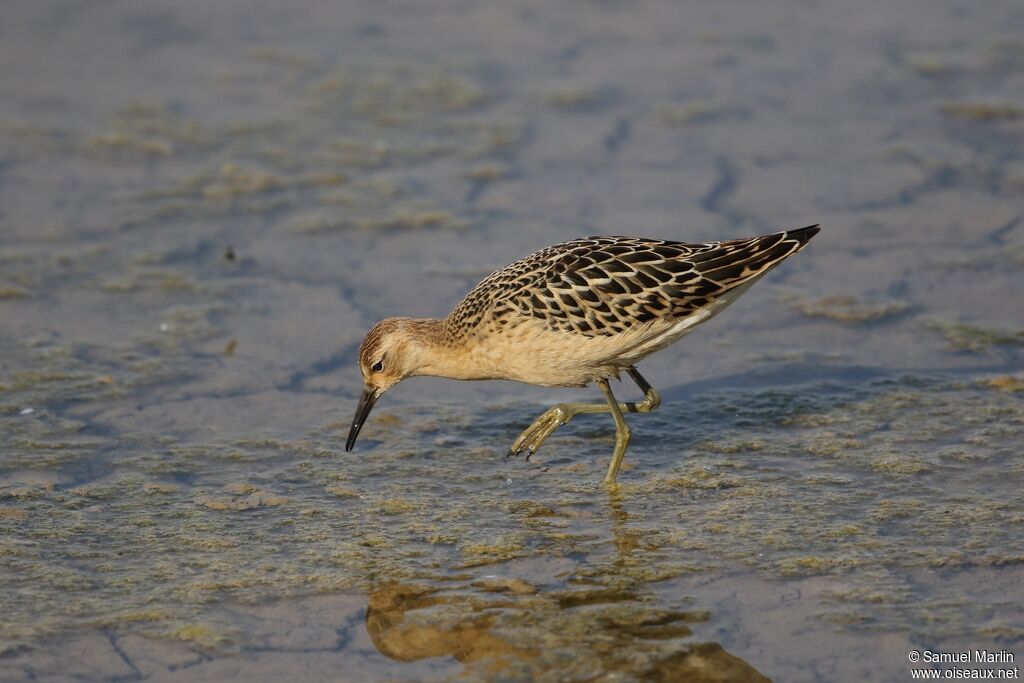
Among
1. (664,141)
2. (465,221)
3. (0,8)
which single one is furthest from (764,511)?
(0,8)

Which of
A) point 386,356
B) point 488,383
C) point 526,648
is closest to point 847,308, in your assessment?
point 488,383

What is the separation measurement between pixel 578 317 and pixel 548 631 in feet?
6.33

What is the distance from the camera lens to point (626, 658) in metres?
6.05

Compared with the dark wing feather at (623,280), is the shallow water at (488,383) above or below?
below

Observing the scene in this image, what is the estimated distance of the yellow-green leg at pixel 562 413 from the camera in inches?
315

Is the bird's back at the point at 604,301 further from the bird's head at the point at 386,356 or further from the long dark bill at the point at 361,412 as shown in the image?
the long dark bill at the point at 361,412

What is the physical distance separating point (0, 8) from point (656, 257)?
9769 mm

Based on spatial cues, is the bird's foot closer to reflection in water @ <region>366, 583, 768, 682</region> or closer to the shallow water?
the shallow water

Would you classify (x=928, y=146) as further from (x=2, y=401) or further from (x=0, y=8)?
(x=0, y=8)

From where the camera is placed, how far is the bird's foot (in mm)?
7992

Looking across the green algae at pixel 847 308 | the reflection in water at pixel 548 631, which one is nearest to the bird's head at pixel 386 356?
the reflection in water at pixel 548 631

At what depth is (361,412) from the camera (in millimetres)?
8047

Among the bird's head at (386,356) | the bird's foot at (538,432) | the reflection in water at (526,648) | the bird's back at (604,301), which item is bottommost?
the reflection in water at (526,648)

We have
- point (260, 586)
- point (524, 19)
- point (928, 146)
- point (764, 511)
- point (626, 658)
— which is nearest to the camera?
point (626, 658)
